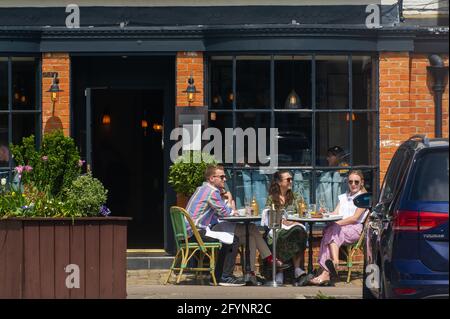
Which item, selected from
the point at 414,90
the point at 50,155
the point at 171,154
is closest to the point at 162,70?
the point at 171,154

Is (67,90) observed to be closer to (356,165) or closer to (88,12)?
(88,12)

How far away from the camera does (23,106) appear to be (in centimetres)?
1433

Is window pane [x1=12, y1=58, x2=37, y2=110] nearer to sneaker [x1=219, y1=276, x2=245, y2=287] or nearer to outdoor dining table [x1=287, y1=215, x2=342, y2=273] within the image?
sneaker [x1=219, y1=276, x2=245, y2=287]

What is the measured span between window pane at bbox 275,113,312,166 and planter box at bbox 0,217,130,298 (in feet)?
15.9

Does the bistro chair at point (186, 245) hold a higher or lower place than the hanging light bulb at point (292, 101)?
lower

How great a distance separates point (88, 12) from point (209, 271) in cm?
383

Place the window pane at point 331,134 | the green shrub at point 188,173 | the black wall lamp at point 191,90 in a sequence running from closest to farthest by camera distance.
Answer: the green shrub at point 188,173, the black wall lamp at point 191,90, the window pane at point 331,134

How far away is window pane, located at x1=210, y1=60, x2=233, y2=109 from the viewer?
14.2 meters

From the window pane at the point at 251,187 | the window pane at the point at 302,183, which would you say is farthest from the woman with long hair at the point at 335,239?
the window pane at the point at 251,187

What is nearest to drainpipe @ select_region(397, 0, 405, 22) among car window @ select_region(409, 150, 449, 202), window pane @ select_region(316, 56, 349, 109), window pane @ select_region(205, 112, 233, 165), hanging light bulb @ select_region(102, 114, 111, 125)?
window pane @ select_region(316, 56, 349, 109)

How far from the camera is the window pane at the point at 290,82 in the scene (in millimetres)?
14102

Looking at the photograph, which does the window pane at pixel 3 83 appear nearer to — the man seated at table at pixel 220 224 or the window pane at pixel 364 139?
the man seated at table at pixel 220 224

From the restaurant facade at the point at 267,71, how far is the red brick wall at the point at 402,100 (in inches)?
0.5

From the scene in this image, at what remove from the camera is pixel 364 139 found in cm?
1437
